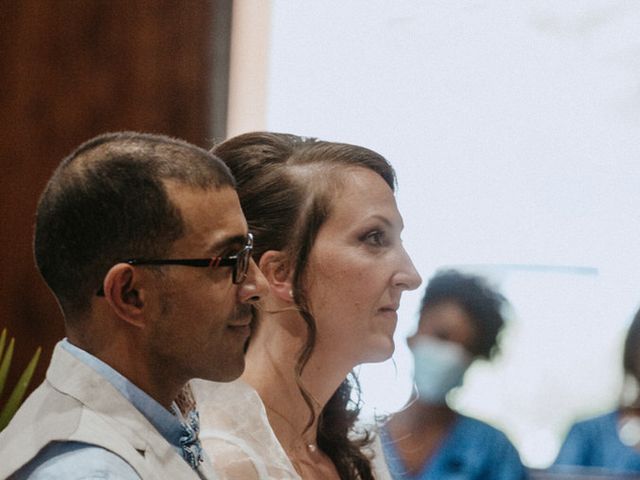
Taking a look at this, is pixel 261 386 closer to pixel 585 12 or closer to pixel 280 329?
pixel 280 329

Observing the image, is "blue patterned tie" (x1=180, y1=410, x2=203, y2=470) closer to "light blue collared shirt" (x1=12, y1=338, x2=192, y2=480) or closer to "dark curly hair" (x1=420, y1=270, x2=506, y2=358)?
"light blue collared shirt" (x1=12, y1=338, x2=192, y2=480)

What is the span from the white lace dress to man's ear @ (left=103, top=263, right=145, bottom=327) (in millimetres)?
524

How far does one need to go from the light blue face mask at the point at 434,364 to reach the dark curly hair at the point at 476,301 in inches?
3.0

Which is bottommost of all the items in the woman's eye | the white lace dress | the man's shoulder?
the white lace dress

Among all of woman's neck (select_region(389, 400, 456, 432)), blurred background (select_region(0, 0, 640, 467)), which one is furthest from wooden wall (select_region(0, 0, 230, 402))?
woman's neck (select_region(389, 400, 456, 432))

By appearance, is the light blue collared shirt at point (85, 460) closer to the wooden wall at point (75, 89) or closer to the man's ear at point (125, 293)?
the man's ear at point (125, 293)

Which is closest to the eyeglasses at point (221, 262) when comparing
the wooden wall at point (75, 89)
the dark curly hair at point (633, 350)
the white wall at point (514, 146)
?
the white wall at point (514, 146)

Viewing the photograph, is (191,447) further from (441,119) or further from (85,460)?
(441,119)

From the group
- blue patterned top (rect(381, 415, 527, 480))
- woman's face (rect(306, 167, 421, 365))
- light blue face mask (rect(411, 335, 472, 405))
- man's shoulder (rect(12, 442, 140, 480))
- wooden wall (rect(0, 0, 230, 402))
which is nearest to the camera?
man's shoulder (rect(12, 442, 140, 480))

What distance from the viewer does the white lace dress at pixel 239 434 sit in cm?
188

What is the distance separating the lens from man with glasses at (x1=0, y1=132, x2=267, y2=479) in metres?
1.35

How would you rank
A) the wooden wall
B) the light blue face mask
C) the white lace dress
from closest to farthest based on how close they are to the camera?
the white lace dress < the light blue face mask < the wooden wall

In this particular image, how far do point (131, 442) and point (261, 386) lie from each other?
769 mm

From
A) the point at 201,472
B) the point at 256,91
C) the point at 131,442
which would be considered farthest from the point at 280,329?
the point at 256,91
